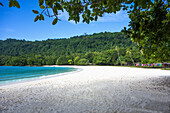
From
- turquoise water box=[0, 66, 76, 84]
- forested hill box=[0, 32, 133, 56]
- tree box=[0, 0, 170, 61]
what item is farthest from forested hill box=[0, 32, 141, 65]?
tree box=[0, 0, 170, 61]

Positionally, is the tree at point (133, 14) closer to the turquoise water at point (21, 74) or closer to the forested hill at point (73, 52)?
the turquoise water at point (21, 74)

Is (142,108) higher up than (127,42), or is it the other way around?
(127,42)

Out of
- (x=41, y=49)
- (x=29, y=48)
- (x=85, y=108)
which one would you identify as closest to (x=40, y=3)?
(x=85, y=108)

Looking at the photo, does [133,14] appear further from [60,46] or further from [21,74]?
[60,46]

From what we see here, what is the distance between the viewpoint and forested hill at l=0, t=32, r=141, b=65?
58828mm

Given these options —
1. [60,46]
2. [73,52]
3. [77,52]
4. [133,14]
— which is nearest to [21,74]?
[133,14]

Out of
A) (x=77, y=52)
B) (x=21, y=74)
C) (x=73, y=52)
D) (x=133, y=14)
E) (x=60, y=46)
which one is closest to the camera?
(x=133, y=14)

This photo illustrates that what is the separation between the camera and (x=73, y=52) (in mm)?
99000

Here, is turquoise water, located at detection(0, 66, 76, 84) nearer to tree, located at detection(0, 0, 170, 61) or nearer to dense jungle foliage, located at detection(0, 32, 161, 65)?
tree, located at detection(0, 0, 170, 61)

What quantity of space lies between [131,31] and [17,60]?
91.3 meters

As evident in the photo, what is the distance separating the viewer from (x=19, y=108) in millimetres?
3059

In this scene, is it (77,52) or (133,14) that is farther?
(77,52)

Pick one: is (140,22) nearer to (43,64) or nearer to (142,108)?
(142,108)

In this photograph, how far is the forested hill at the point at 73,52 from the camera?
58.8 m
